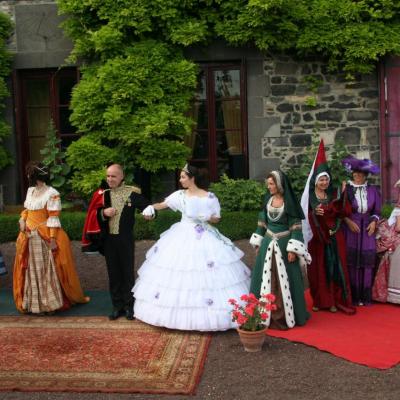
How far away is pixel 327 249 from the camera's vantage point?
644cm

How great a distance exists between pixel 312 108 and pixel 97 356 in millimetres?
6928

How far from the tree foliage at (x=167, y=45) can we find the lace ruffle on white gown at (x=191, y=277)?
4.32m

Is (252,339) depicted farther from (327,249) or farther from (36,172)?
(36,172)

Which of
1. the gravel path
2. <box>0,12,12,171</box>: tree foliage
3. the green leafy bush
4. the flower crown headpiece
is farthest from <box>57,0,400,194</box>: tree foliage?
the gravel path

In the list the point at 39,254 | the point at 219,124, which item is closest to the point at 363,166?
the point at 39,254

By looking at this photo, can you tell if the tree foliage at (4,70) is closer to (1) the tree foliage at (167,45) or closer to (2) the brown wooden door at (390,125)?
(1) the tree foliage at (167,45)

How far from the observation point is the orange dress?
21.6ft

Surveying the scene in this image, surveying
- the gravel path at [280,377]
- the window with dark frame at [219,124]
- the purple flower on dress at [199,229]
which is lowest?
the gravel path at [280,377]

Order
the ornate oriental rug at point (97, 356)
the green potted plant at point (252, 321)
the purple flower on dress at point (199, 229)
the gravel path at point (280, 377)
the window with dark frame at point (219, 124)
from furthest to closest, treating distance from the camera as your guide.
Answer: the window with dark frame at point (219, 124), the purple flower on dress at point (199, 229), the green potted plant at point (252, 321), the ornate oriental rug at point (97, 356), the gravel path at point (280, 377)

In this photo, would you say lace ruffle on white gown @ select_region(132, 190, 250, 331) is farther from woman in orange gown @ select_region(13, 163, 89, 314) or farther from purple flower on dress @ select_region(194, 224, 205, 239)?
woman in orange gown @ select_region(13, 163, 89, 314)

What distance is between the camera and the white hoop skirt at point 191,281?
5758mm

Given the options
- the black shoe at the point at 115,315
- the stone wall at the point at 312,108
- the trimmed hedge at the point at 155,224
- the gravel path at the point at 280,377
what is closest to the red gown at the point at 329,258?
the gravel path at the point at 280,377

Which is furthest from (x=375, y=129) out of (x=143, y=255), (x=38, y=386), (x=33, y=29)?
(x=38, y=386)

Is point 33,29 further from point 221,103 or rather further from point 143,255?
point 143,255
